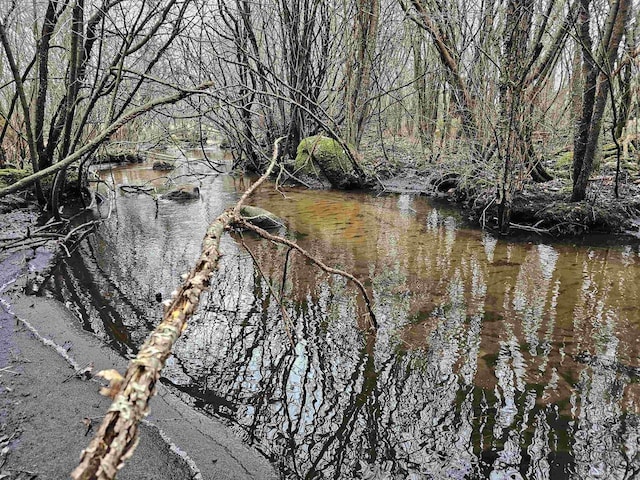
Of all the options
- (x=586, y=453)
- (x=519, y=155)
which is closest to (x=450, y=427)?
(x=586, y=453)

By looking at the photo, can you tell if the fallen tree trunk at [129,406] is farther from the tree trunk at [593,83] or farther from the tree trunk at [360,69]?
the tree trunk at [360,69]

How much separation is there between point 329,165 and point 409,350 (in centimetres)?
895

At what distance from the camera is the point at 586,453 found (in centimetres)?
265

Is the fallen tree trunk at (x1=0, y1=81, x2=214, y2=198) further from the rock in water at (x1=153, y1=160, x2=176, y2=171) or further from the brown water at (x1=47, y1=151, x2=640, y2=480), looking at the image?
the rock in water at (x1=153, y1=160, x2=176, y2=171)

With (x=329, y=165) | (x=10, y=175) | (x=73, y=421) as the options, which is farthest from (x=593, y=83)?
(x=10, y=175)

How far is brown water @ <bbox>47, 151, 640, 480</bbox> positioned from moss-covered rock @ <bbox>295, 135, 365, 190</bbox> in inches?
210

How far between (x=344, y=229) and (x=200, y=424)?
534 cm

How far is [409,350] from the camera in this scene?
12.4ft

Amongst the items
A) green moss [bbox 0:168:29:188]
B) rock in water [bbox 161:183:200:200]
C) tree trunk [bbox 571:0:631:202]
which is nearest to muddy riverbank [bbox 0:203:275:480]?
green moss [bbox 0:168:29:188]

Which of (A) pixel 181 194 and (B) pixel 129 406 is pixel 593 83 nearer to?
(B) pixel 129 406

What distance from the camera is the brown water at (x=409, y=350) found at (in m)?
Result: 2.70

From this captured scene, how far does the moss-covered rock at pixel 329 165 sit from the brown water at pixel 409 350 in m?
5.33

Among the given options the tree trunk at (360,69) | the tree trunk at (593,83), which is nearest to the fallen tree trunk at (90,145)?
the tree trunk at (593,83)

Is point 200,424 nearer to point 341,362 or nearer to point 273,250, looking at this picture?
point 341,362
